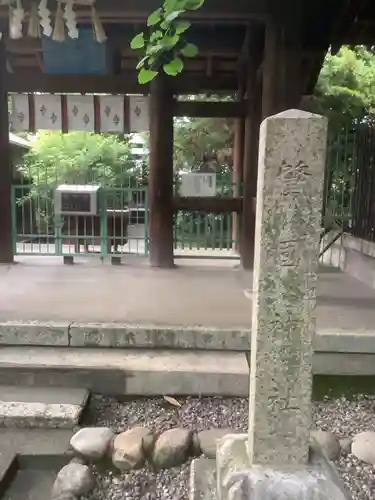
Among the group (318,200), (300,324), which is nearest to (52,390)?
(300,324)

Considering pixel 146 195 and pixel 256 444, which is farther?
pixel 146 195

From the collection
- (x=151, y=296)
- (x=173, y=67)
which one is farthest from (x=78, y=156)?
(x=173, y=67)

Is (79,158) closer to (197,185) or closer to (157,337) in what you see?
(197,185)

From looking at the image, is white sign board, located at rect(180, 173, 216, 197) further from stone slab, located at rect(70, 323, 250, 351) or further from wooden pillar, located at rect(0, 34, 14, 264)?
stone slab, located at rect(70, 323, 250, 351)

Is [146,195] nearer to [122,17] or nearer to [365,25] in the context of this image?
[122,17]

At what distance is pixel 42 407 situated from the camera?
3.62 m

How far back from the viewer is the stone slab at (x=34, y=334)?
4234mm

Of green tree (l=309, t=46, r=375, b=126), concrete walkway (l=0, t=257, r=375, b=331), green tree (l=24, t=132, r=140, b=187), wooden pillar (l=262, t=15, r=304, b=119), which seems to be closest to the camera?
concrete walkway (l=0, t=257, r=375, b=331)

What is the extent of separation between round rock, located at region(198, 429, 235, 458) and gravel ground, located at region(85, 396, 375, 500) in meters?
0.17

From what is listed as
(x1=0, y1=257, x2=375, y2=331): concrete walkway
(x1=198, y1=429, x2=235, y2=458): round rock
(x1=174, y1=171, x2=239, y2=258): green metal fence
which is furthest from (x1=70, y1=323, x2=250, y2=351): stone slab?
(x1=174, y1=171, x2=239, y2=258): green metal fence

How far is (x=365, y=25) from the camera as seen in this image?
6109 mm

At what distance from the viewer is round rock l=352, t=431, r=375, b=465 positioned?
3370mm

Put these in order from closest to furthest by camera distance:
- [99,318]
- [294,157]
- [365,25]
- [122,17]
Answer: [294,157], [99,318], [122,17], [365,25]

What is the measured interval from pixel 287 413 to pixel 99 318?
2.47m
